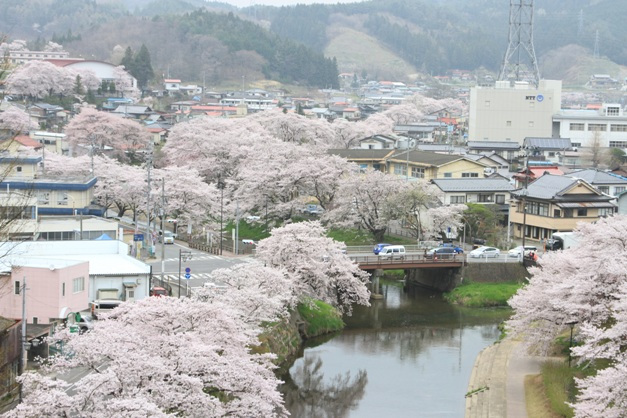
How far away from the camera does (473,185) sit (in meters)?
40.8

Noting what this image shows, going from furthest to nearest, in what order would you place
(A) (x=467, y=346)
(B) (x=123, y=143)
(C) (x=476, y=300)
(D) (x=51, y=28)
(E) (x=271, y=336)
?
(D) (x=51, y=28)
(B) (x=123, y=143)
(C) (x=476, y=300)
(A) (x=467, y=346)
(E) (x=271, y=336)

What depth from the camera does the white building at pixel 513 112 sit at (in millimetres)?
59875

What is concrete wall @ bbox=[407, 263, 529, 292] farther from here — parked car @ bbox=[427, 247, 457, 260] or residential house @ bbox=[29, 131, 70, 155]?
residential house @ bbox=[29, 131, 70, 155]

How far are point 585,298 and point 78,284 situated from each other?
1111 cm

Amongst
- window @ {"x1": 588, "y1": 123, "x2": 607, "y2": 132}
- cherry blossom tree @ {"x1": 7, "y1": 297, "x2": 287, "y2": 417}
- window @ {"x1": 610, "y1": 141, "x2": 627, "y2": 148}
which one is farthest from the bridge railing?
window @ {"x1": 588, "y1": 123, "x2": 607, "y2": 132}

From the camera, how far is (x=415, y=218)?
37.7 metres

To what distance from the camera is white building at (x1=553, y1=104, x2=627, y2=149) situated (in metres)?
59.3

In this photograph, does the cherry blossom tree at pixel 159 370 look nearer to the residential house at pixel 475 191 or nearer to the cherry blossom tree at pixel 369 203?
the cherry blossom tree at pixel 369 203

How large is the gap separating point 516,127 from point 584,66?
120 m

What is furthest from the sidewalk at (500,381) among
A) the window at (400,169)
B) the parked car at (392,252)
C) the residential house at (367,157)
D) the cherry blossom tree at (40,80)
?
the cherry blossom tree at (40,80)

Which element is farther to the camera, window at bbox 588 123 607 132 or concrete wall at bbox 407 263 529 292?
window at bbox 588 123 607 132

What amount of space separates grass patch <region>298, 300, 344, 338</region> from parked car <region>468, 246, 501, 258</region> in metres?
7.02

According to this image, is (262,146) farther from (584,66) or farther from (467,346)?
(584,66)

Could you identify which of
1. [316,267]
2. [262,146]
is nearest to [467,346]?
[316,267]
